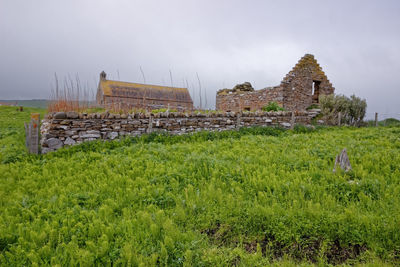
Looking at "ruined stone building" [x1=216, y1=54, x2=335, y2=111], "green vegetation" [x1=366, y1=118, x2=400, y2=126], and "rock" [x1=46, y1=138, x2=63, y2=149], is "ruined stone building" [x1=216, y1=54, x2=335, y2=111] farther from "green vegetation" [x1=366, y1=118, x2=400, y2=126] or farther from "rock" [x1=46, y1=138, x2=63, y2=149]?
"rock" [x1=46, y1=138, x2=63, y2=149]

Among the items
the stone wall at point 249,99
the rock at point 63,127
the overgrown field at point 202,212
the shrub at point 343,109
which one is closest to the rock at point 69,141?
the rock at point 63,127

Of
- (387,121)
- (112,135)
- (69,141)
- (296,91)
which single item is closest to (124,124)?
(112,135)

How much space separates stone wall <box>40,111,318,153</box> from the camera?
8.83 metres

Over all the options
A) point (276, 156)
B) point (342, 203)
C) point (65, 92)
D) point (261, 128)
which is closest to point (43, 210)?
point (342, 203)

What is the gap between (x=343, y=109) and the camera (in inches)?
703

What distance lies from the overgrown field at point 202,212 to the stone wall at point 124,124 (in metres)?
2.22

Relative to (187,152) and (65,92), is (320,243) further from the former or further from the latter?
(65,92)

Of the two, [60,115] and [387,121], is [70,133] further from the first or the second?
[387,121]

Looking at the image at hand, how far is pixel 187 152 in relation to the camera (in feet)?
26.6

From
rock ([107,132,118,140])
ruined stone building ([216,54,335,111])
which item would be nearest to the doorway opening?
ruined stone building ([216,54,335,111])

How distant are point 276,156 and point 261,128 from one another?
581 centimetres

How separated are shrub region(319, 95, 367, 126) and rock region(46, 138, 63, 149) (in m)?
17.4

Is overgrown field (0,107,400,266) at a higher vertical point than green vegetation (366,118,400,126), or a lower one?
lower

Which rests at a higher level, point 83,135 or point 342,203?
point 83,135
